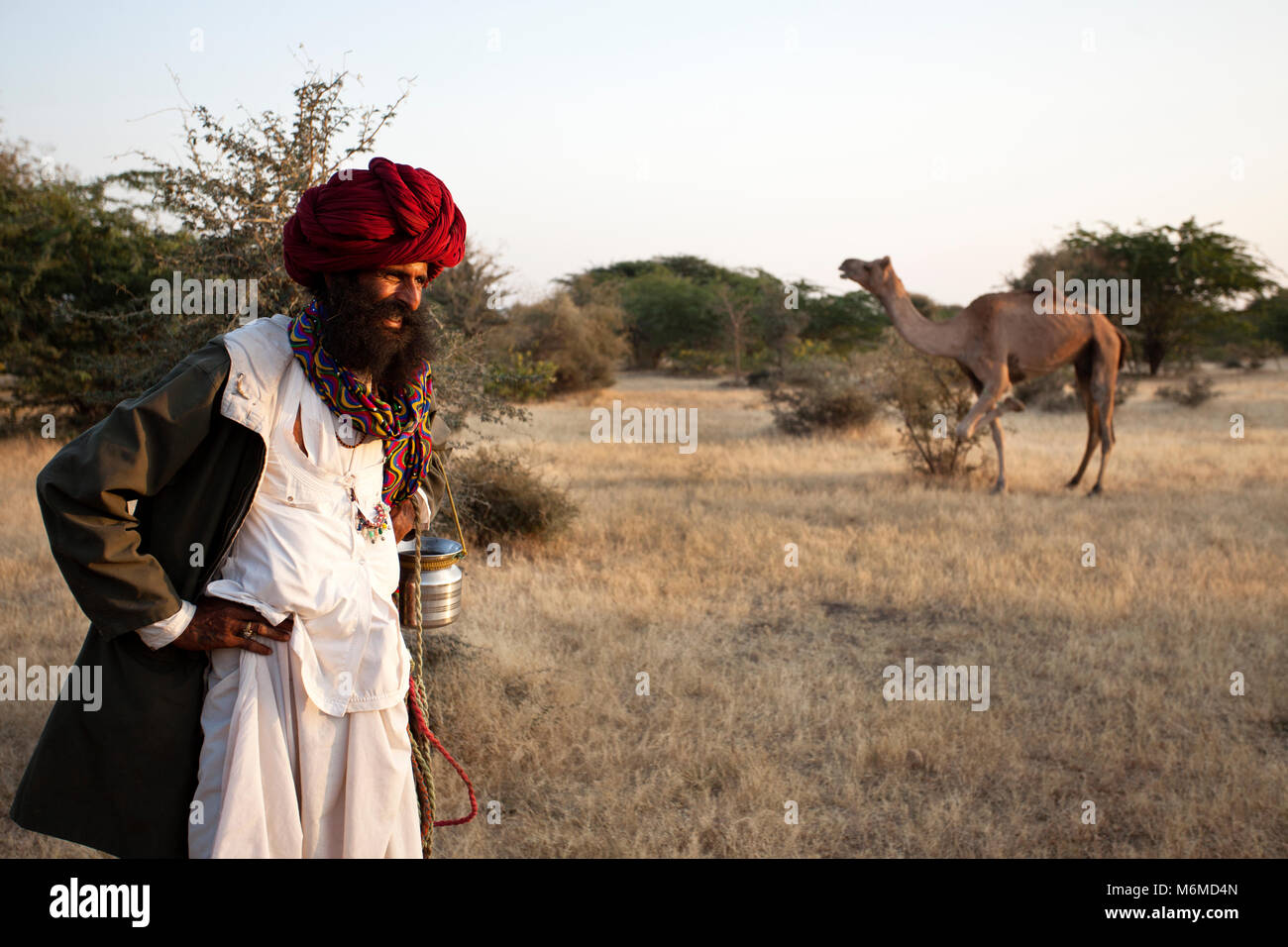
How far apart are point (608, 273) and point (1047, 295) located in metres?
35.4

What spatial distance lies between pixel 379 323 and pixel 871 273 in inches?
357

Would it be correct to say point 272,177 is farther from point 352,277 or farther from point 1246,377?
point 1246,377

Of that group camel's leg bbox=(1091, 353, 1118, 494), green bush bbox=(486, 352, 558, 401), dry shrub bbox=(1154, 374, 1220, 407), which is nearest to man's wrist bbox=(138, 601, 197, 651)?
green bush bbox=(486, 352, 558, 401)

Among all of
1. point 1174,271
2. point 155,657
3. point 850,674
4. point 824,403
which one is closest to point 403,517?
point 155,657

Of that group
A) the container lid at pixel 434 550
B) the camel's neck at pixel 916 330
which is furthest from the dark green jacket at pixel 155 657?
the camel's neck at pixel 916 330

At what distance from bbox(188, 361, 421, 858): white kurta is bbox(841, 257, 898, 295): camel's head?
899cm

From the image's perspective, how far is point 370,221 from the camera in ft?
6.98

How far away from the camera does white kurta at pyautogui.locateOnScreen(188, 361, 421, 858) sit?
2037mm

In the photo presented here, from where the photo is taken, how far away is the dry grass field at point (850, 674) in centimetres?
363

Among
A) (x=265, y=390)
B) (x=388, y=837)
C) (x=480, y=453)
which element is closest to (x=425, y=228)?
(x=265, y=390)

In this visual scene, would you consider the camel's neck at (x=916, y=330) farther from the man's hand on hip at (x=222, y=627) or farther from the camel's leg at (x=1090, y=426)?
the man's hand on hip at (x=222, y=627)

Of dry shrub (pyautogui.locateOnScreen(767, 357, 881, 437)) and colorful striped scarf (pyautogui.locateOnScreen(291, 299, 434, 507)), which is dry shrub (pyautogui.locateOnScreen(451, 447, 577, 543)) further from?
dry shrub (pyautogui.locateOnScreen(767, 357, 881, 437))

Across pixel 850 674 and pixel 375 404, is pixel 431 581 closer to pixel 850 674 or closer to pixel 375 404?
pixel 375 404

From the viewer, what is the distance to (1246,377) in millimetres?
27234
